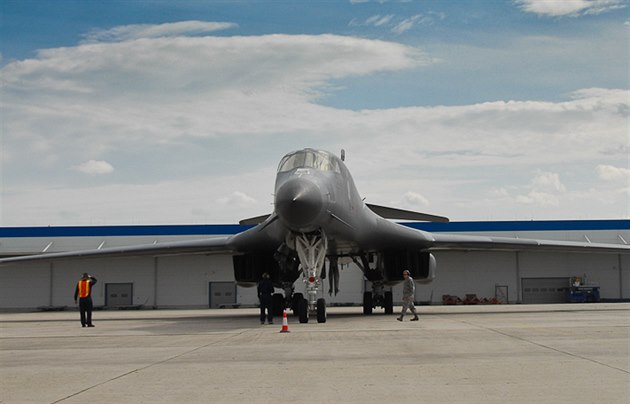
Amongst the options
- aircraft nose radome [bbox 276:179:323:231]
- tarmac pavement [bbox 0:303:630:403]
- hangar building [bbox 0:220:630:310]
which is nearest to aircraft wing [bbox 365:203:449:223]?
aircraft nose radome [bbox 276:179:323:231]

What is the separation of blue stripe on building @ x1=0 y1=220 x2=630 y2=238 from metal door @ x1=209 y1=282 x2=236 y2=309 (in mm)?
2624

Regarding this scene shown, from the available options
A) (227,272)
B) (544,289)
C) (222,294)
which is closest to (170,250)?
(227,272)

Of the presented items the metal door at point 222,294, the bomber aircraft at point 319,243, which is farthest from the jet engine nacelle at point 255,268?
the metal door at point 222,294

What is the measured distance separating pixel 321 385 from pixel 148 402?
5.56 ft

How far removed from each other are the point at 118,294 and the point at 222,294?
5.23m

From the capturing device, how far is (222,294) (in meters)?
37.9

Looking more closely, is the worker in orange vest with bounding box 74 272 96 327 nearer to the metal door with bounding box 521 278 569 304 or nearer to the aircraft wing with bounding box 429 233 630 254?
the aircraft wing with bounding box 429 233 630 254

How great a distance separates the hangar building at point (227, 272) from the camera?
3722cm

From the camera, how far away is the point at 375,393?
679 cm

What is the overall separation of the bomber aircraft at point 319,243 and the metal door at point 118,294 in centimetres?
1342

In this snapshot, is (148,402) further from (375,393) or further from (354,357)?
(354,357)

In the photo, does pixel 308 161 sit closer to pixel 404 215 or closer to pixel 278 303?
pixel 278 303

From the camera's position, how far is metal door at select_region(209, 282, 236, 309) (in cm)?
3775

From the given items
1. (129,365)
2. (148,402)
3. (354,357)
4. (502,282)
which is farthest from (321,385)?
(502,282)
